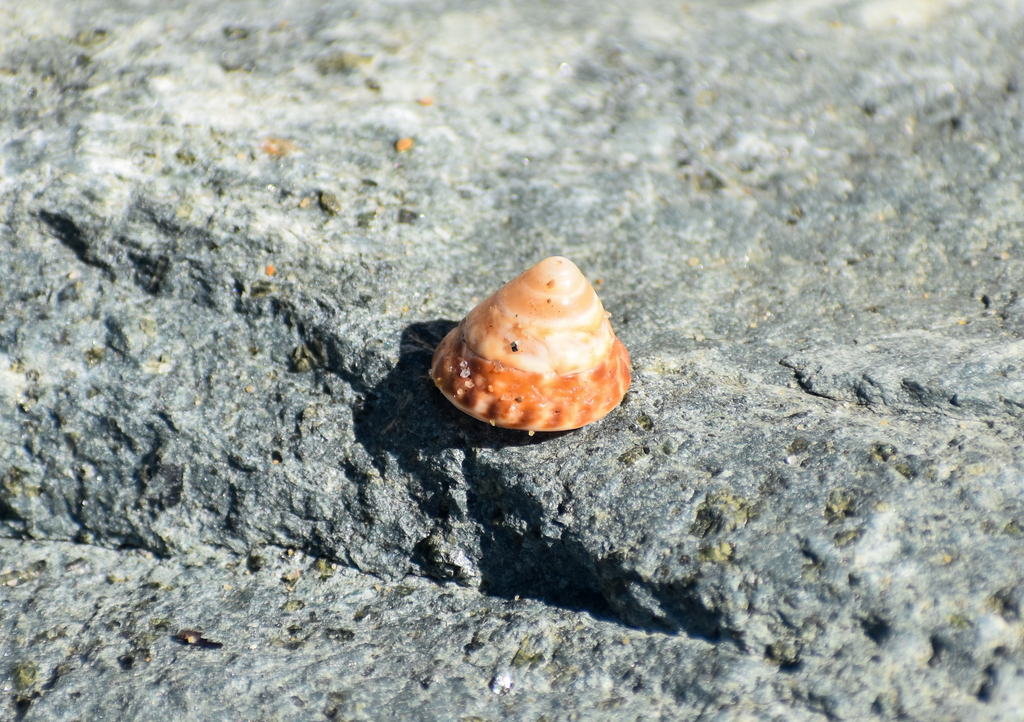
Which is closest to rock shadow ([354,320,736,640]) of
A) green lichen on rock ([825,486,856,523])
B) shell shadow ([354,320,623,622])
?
shell shadow ([354,320,623,622])

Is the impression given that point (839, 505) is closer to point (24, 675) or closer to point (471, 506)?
point (471, 506)

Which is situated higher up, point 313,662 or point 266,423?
point 266,423

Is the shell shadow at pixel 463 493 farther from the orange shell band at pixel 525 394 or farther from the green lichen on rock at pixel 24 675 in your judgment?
the green lichen on rock at pixel 24 675

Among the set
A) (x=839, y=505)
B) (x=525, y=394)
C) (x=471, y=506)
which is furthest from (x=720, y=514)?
(x=471, y=506)

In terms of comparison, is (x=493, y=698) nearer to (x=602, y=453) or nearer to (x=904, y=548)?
(x=602, y=453)

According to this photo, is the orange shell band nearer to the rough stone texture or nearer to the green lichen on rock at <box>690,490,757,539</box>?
the rough stone texture

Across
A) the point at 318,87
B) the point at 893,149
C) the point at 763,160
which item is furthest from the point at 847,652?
the point at 318,87
